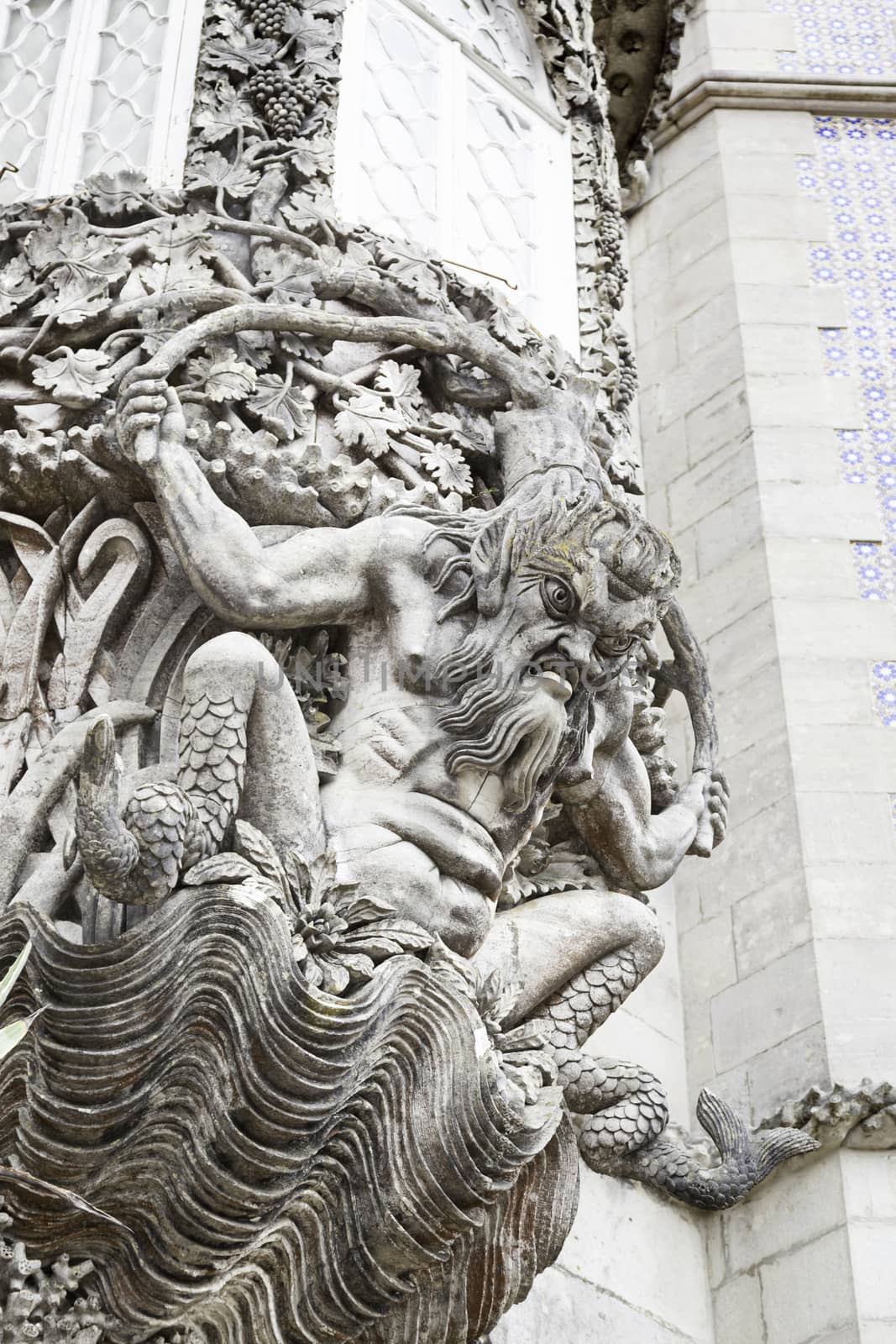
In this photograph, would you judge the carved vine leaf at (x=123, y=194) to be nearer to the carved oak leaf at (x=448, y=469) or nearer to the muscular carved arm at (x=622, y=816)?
the carved oak leaf at (x=448, y=469)

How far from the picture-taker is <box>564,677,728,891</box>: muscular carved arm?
15.3 ft

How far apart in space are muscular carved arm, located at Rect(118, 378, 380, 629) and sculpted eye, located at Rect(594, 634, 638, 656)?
20.4 inches

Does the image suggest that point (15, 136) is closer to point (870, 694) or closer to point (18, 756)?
point (18, 756)

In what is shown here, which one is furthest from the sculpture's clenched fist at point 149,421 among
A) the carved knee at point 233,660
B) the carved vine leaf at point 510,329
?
the carved vine leaf at point 510,329

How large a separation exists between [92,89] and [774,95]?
3543mm

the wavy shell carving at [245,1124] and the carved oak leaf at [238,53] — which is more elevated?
the carved oak leaf at [238,53]

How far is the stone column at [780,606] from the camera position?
5.49m

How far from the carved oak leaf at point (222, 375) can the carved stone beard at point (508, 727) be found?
0.86 m

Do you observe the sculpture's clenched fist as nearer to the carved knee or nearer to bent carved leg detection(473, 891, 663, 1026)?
the carved knee

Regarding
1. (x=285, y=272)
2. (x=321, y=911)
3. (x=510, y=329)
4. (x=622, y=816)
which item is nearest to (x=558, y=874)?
(x=622, y=816)

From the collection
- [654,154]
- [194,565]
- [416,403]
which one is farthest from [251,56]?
[654,154]

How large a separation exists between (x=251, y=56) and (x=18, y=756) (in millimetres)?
2057

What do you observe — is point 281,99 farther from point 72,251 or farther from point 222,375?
point 222,375

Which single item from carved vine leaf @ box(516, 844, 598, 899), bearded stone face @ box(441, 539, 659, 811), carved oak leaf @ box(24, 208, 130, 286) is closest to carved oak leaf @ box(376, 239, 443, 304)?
carved oak leaf @ box(24, 208, 130, 286)
